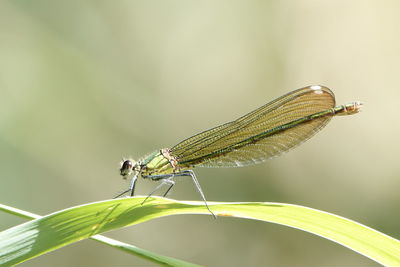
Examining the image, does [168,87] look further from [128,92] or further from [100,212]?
[100,212]

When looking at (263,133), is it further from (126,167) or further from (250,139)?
(126,167)

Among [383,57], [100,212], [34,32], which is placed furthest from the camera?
[383,57]

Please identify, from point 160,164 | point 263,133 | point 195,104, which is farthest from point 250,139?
point 195,104

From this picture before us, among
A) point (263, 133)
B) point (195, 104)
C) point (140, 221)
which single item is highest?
point (195, 104)

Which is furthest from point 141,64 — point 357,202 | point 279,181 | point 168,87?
point 357,202

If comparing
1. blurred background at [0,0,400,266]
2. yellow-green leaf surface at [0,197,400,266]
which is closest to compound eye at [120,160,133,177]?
yellow-green leaf surface at [0,197,400,266]
